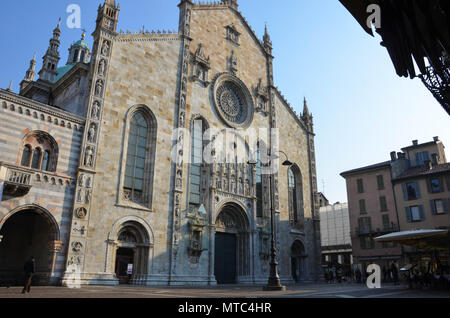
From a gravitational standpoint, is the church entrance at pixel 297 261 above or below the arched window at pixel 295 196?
below

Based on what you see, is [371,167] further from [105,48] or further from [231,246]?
[105,48]

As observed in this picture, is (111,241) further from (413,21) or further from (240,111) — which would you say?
(413,21)

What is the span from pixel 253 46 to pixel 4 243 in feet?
86.0

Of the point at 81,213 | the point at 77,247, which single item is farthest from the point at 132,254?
the point at 81,213

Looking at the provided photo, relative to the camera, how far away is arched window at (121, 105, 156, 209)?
866 inches

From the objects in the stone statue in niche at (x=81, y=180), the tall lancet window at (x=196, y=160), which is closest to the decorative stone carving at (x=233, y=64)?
the tall lancet window at (x=196, y=160)

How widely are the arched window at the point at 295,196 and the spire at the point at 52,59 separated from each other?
90.6 feet

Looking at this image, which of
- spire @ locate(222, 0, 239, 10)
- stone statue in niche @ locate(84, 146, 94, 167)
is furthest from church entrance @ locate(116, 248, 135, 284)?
spire @ locate(222, 0, 239, 10)

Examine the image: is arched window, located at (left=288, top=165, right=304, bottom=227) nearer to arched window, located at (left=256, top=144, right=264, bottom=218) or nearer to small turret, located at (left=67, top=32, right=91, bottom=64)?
arched window, located at (left=256, top=144, right=264, bottom=218)

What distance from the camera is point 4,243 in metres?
19.8

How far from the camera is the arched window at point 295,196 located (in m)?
33.5

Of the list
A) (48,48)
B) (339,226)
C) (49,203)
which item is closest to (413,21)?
(49,203)

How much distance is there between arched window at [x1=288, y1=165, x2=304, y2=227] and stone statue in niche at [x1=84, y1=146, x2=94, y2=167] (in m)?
19.8

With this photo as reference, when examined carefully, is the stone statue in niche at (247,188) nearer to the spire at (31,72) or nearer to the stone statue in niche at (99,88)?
the stone statue in niche at (99,88)
